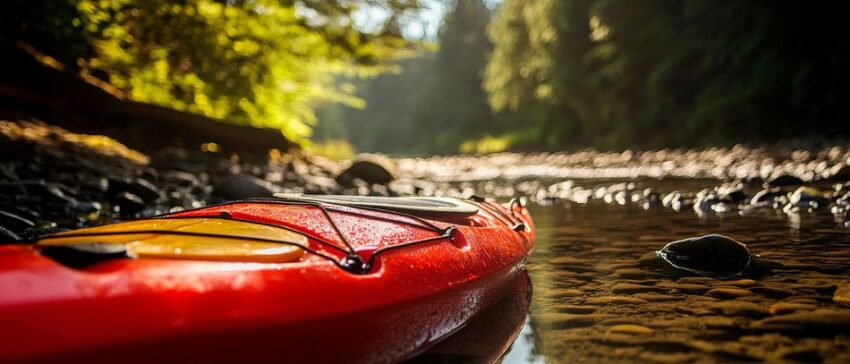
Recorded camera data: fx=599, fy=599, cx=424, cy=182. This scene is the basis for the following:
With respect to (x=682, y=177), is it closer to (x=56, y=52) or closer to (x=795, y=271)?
(x=795, y=271)

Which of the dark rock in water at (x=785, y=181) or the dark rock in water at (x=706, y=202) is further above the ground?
the dark rock in water at (x=785, y=181)

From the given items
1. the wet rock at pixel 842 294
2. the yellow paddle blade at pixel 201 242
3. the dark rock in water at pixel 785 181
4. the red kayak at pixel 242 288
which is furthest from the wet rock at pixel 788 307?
the dark rock in water at pixel 785 181

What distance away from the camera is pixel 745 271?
2.52 metres

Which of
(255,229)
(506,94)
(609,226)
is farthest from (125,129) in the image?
(506,94)

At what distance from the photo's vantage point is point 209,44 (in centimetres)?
800

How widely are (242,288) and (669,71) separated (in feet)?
51.0

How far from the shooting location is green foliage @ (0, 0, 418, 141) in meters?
7.06

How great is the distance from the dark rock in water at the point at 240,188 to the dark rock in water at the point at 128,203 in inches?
32.1

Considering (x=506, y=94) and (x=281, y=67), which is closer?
(x=281, y=67)

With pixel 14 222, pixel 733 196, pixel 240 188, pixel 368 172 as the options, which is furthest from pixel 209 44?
pixel 733 196

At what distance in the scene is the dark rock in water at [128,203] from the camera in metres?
4.80

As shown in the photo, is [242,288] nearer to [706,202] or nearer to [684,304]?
[684,304]

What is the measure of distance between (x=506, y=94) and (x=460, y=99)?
1380cm

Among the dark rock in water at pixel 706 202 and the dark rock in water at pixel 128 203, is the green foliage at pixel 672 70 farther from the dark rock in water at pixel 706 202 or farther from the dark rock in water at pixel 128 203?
the dark rock in water at pixel 128 203
